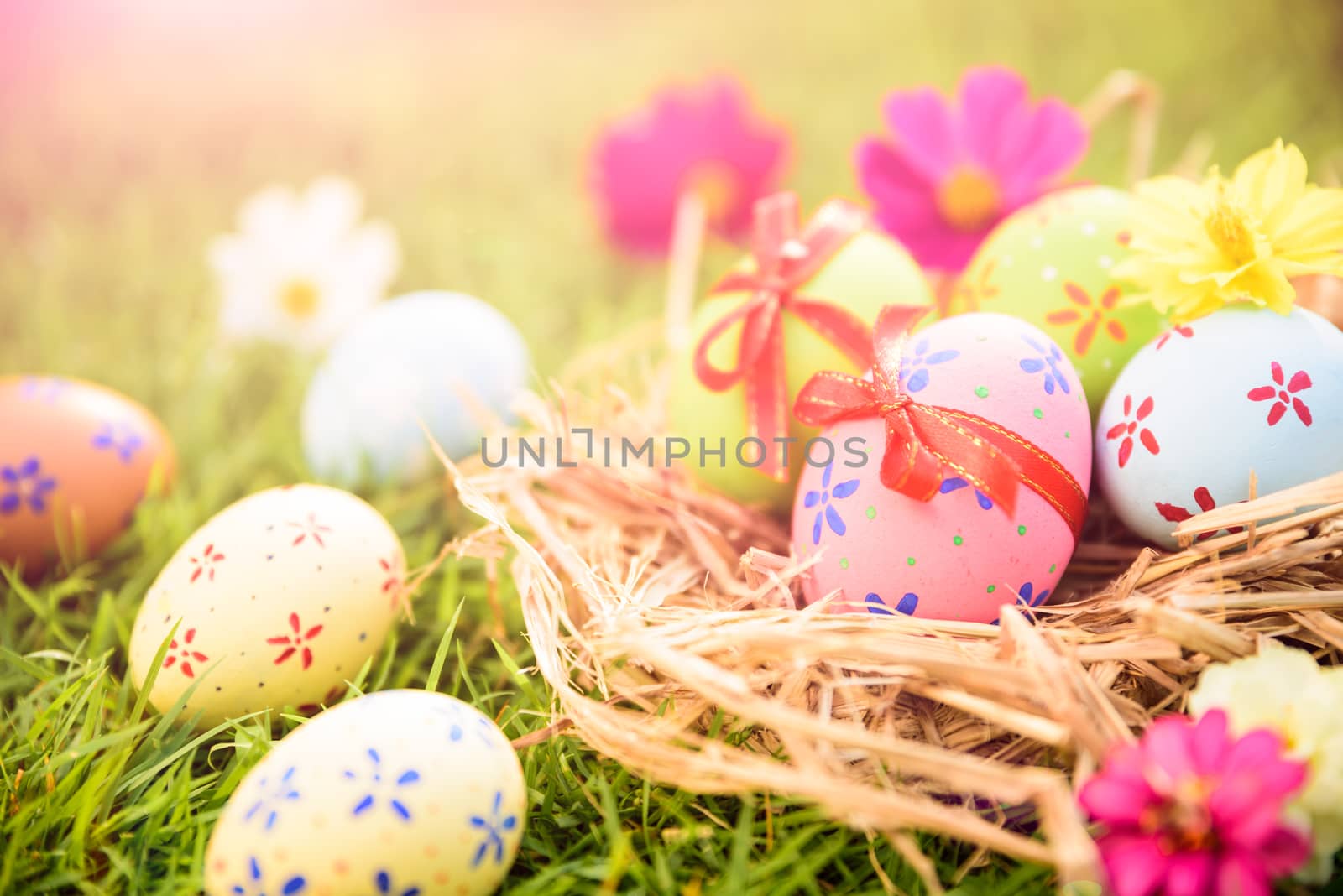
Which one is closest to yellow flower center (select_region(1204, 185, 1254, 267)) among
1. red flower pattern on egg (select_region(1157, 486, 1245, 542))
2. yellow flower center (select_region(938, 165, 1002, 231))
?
red flower pattern on egg (select_region(1157, 486, 1245, 542))

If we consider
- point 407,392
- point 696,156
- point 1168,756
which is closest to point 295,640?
point 407,392

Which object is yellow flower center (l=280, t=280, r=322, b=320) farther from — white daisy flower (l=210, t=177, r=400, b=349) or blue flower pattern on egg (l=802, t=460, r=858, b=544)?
blue flower pattern on egg (l=802, t=460, r=858, b=544)

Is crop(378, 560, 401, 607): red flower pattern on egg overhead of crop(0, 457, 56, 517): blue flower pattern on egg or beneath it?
beneath

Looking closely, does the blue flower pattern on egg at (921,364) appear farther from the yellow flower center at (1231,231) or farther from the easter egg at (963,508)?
the yellow flower center at (1231,231)

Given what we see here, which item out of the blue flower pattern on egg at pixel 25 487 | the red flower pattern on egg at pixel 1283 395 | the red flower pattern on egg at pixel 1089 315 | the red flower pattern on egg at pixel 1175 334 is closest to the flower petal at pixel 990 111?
the red flower pattern on egg at pixel 1089 315

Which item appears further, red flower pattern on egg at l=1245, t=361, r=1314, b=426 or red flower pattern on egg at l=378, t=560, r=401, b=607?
red flower pattern on egg at l=378, t=560, r=401, b=607

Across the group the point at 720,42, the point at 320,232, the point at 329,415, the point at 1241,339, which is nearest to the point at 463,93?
the point at 720,42

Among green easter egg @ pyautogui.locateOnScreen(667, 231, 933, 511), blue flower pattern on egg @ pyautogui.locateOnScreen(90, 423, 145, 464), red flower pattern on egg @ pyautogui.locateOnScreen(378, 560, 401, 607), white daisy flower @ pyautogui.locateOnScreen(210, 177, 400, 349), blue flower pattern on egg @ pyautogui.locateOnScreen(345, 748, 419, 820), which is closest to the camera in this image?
blue flower pattern on egg @ pyautogui.locateOnScreen(345, 748, 419, 820)

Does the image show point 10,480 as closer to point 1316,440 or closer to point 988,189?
point 988,189
